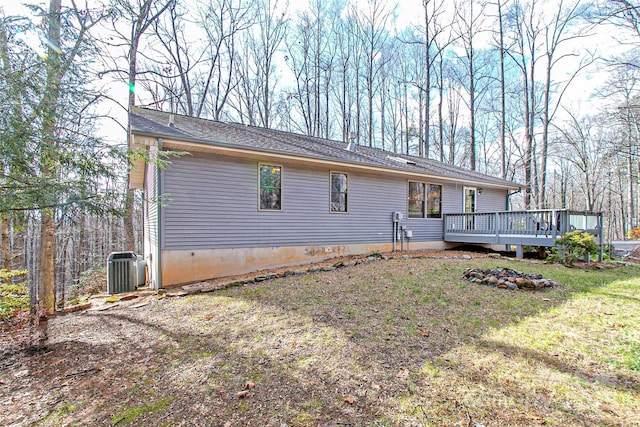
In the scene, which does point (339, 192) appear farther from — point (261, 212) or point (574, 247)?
point (574, 247)

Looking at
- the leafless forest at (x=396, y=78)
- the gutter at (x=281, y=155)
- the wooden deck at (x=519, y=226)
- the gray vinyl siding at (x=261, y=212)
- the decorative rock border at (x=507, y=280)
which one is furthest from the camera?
the leafless forest at (x=396, y=78)

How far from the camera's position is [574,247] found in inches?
310

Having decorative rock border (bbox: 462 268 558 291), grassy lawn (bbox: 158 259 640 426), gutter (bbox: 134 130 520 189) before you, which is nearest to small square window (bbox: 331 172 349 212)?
gutter (bbox: 134 130 520 189)

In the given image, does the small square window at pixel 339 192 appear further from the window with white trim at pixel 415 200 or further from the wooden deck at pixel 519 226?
the wooden deck at pixel 519 226

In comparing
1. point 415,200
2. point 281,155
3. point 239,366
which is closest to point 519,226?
point 415,200

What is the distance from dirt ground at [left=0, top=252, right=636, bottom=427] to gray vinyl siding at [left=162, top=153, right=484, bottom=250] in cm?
248

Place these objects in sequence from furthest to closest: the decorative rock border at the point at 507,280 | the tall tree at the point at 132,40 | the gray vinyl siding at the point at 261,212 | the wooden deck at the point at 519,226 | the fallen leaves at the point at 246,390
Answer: the tall tree at the point at 132,40
the wooden deck at the point at 519,226
the gray vinyl siding at the point at 261,212
the decorative rock border at the point at 507,280
the fallen leaves at the point at 246,390

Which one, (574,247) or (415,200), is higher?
(415,200)

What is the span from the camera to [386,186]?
10086 mm

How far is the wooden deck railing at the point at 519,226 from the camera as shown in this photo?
863cm

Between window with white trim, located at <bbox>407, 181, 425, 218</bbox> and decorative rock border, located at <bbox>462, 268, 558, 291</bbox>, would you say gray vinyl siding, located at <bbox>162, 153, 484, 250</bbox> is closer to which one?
window with white trim, located at <bbox>407, 181, 425, 218</bbox>

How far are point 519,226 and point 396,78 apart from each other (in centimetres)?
1505

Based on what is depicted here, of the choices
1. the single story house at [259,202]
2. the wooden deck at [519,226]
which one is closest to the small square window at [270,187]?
the single story house at [259,202]

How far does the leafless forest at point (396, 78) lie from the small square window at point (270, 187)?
5.96 metres
